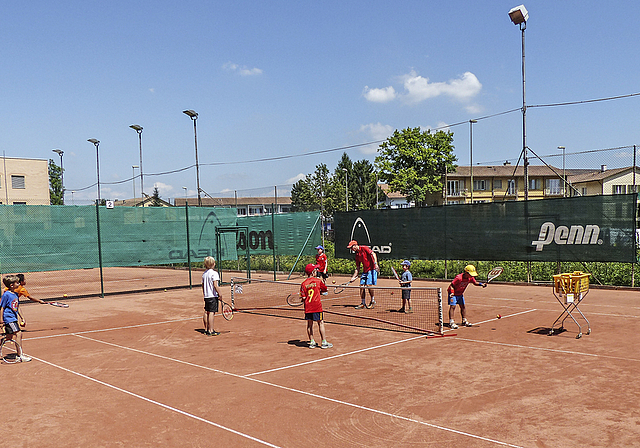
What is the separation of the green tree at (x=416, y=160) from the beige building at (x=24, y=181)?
3498 centimetres

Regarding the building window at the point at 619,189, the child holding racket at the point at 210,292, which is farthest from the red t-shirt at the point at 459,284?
the building window at the point at 619,189

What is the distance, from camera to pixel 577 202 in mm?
17453

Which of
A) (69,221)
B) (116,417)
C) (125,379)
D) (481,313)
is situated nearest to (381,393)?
(116,417)

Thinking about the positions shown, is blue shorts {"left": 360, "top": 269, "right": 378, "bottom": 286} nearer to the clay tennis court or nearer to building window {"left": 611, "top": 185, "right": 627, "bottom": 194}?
the clay tennis court

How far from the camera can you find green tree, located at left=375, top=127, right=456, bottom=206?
58.4 metres

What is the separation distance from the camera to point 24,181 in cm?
5006

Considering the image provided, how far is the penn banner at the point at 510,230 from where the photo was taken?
54.8 ft

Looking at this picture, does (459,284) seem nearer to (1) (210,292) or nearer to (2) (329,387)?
(2) (329,387)

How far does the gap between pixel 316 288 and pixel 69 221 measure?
1224 cm

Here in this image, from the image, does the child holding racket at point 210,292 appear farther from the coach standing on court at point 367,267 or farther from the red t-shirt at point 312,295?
the coach standing on court at point 367,267

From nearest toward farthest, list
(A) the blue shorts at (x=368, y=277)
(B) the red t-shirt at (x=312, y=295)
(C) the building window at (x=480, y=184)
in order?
(B) the red t-shirt at (x=312, y=295), (A) the blue shorts at (x=368, y=277), (C) the building window at (x=480, y=184)

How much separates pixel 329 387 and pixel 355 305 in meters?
7.79

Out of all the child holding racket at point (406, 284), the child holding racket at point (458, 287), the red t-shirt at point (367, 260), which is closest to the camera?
the child holding racket at point (458, 287)

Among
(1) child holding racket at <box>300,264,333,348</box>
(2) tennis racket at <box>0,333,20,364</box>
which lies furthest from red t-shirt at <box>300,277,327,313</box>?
(2) tennis racket at <box>0,333,20,364</box>
